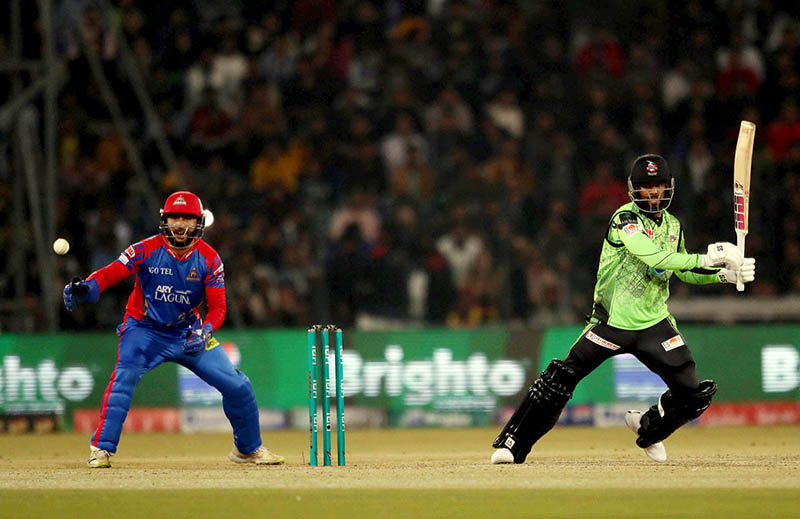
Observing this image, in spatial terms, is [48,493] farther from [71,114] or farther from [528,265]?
[71,114]

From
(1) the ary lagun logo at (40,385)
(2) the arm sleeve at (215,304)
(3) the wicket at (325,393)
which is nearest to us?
(3) the wicket at (325,393)

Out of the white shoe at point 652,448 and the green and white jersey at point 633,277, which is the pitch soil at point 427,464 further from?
the green and white jersey at point 633,277

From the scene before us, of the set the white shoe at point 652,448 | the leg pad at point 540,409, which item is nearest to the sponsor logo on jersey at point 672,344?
the leg pad at point 540,409

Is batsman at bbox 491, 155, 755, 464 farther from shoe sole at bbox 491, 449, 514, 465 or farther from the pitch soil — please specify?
the pitch soil

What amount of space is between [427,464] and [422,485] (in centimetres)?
167

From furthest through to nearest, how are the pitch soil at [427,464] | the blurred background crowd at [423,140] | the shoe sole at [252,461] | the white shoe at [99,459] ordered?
the blurred background crowd at [423,140]
the shoe sole at [252,461]
the white shoe at [99,459]
the pitch soil at [427,464]

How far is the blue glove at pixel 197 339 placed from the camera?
425 inches

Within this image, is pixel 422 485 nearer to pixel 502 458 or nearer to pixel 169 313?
pixel 502 458

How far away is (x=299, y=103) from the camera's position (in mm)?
20266

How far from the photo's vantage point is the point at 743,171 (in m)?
10.4

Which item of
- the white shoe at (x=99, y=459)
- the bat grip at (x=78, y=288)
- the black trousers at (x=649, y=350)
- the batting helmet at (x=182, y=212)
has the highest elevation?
the batting helmet at (x=182, y=212)

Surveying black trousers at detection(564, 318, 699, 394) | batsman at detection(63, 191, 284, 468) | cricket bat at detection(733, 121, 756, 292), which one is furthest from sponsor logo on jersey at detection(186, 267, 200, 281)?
cricket bat at detection(733, 121, 756, 292)

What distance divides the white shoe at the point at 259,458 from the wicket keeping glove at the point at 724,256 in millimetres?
3895

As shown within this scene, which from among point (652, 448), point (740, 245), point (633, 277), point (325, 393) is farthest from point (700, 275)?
point (325, 393)
